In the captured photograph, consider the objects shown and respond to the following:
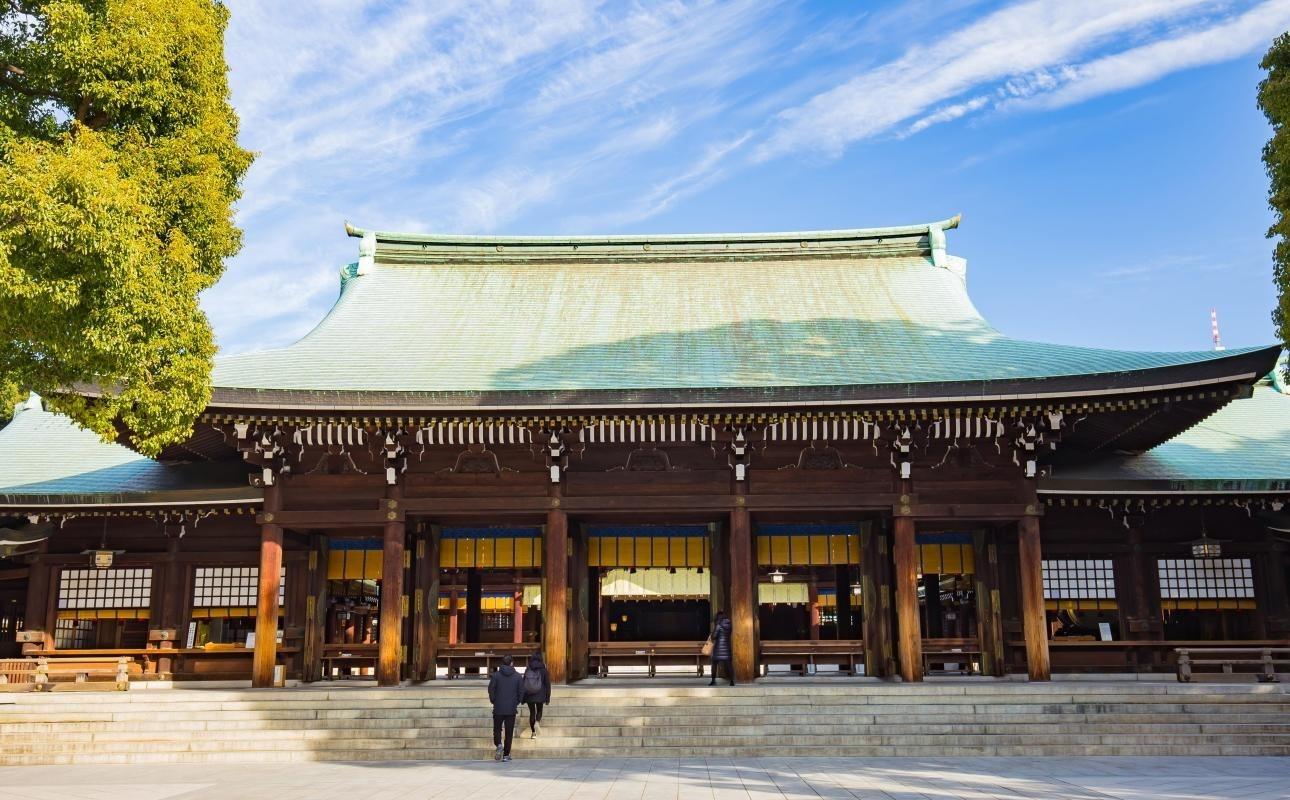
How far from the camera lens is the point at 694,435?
17938mm

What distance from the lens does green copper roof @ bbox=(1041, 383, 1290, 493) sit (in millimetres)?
18641

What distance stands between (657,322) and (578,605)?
249 inches

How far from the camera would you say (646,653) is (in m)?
20.5

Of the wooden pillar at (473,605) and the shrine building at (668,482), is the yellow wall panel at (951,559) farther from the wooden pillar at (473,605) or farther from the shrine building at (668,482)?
the wooden pillar at (473,605)

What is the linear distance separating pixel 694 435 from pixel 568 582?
419 cm

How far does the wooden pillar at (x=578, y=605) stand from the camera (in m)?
19.7

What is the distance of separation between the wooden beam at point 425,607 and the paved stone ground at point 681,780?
5524 millimetres

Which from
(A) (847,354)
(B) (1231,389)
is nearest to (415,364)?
(A) (847,354)

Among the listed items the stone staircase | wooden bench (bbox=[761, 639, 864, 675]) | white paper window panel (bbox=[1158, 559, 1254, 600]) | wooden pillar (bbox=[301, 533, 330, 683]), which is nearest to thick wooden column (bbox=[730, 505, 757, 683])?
the stone staircase

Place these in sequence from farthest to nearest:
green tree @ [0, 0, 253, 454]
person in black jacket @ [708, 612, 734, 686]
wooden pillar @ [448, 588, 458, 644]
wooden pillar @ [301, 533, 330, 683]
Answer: wooden pillar @ [448, 588, 458, 644], wooden pillar @ [301, 533, 330, 683], person in black jacket @ [708, 612, 734, 686], green tree @ [0, 0, 253, 454]

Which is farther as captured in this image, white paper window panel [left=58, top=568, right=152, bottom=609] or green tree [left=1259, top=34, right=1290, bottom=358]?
white paper window panel [left=58, top=568, right=152, bottom=609]

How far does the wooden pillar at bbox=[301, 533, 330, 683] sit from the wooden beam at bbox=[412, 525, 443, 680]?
2057mm

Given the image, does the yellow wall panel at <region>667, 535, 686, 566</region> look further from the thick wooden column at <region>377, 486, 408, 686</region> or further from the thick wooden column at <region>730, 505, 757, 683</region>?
the thick wooden column at <region>377, 486, 408, 686</region>

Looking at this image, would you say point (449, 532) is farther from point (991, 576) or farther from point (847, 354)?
point (991, 576)
